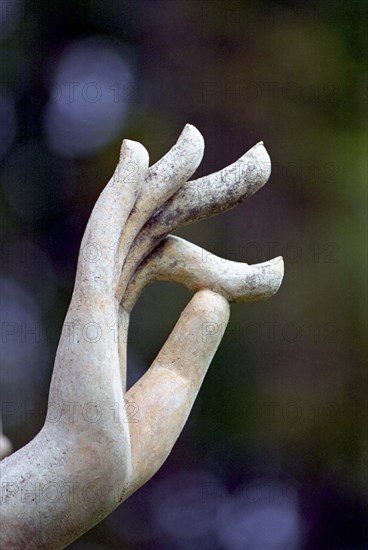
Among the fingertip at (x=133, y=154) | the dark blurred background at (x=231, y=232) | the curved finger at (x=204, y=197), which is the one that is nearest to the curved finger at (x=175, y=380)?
the curved finger at (x=204, y=197)

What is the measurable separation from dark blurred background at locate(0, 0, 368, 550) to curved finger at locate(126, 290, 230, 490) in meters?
1.90

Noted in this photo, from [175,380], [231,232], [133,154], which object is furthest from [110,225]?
[231,232]

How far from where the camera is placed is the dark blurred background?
3645 mm

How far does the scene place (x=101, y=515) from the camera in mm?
1555

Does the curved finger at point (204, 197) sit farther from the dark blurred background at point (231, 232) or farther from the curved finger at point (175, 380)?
the dark blurred background at point (231, 232)

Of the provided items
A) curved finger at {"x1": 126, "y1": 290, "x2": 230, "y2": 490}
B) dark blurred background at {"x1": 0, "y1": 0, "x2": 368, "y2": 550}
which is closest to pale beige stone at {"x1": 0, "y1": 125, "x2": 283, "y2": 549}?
curved finger at {"x1": 126, "y1": 290, "x2": 230, "y2": 490}

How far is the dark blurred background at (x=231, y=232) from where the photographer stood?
3.64 meters

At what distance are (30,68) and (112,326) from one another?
8.12 ft

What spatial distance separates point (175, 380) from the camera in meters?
1.65

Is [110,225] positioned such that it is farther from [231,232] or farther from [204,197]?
[231,232]

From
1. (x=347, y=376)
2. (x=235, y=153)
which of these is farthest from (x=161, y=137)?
(x=347, y=376)

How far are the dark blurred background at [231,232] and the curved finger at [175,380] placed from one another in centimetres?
190

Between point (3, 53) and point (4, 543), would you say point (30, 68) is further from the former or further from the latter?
point (4, 543)

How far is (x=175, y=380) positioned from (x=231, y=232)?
6.71 ft
